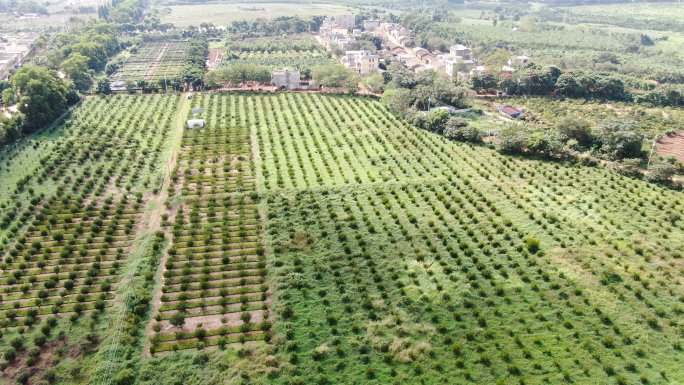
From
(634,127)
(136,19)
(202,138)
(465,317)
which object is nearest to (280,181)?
(202,138)

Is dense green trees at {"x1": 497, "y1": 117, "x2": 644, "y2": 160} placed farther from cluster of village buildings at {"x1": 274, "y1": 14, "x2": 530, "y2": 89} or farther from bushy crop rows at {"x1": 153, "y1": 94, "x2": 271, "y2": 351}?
bushy crop rows at {"x1": 153, "y1": 94, "x2": 271, "y2": 351}

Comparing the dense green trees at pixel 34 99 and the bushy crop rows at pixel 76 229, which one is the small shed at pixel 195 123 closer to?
the bushy crop rows at pixel 76 229

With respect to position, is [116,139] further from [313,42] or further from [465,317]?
[313,42]

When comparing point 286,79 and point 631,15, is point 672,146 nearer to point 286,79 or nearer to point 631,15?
point 286,79

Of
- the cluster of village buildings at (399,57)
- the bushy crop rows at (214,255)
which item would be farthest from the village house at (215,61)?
the bushy crop rows at (214,255)

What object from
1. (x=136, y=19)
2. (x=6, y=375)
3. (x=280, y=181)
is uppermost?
(x=136, y=19)

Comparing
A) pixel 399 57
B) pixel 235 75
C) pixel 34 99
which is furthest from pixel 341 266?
pixel 399 57

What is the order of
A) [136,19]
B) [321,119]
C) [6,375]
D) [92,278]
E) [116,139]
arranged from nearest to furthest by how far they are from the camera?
1. [6,375]
2. [92,278]
3. [116,139]
4. [321,119]
5. [136,19]

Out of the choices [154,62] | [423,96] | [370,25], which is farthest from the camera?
[370,25]
